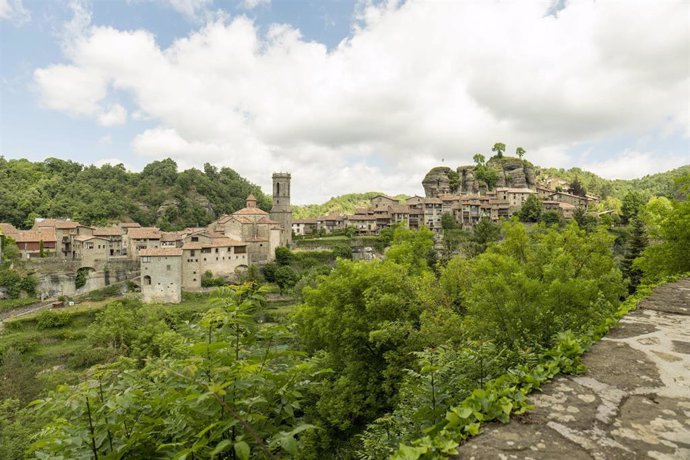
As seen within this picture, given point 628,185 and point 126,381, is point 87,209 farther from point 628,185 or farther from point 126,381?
point 628,185

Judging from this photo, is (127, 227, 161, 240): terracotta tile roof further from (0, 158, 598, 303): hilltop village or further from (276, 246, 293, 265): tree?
(276, 246, 293, 265): tree

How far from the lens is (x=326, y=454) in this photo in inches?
538

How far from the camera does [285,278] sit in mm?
51031

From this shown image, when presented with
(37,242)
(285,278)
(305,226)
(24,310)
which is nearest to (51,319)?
(24,310)

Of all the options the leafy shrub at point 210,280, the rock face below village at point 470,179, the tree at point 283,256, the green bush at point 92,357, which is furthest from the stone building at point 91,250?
the rock face below village at point 470,179

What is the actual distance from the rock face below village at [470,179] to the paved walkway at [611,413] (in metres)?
81.7

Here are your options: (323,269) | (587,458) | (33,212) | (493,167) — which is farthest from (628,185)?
(33,212)

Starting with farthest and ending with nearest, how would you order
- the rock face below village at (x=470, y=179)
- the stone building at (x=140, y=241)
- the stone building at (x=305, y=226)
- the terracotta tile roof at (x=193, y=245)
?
1. the rock face below village at (x=470, y=179)
2. the stone building at (x=305, y=226)
3. the stone building at (x=140, y=241)
4. the terracotta tile roof at (x=193, y=245)

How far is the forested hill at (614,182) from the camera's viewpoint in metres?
102

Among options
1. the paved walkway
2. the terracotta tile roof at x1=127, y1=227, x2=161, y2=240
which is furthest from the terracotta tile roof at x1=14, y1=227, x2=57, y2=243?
the paved walkway

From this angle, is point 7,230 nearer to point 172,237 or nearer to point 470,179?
point 172,237

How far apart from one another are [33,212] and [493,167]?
100 meters

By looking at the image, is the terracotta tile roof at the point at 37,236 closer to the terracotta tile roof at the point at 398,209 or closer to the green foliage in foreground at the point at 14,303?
the green foliage in foreground at the point at 14,303

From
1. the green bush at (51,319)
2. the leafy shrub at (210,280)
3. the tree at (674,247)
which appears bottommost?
the green bush at (51,319)
